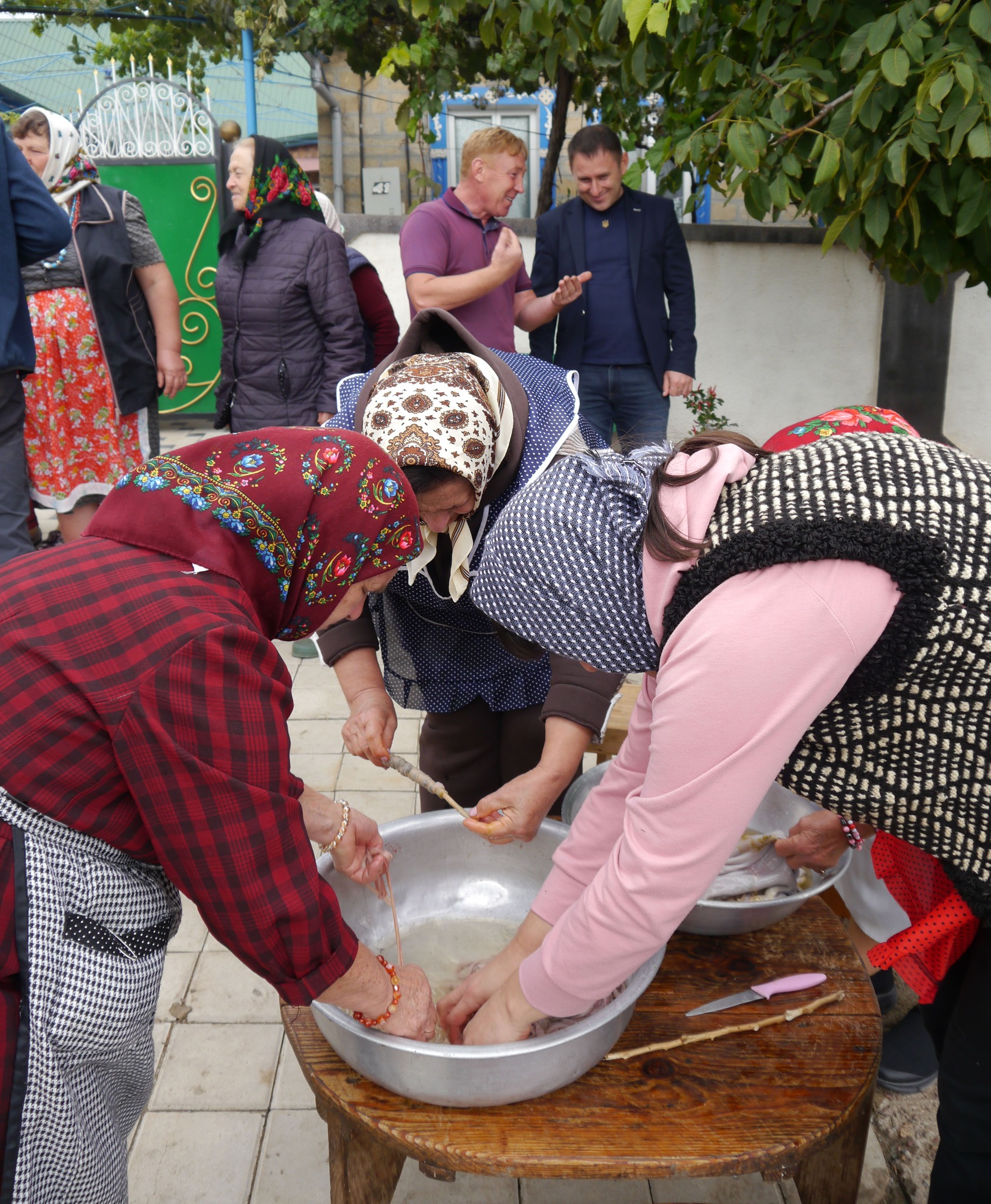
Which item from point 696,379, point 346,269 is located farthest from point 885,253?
point 696,379

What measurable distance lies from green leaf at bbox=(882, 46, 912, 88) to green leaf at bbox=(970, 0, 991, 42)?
0.47 ft

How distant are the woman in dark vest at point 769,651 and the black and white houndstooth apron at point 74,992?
0.44 m

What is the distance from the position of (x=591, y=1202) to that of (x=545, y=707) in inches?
37.3

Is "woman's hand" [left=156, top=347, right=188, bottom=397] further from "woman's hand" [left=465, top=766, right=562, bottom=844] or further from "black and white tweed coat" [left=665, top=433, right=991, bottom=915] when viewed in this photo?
"black and white tweed coat" [left=665, top=433, right=991, bottom=915]

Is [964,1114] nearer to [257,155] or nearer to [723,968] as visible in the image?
[723,968]

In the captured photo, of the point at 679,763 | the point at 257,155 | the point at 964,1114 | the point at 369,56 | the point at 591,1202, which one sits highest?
the point at 369,56

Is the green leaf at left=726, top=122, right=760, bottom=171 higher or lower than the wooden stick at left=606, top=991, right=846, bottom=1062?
higher

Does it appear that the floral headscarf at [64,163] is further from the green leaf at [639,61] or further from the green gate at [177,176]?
the green gate at [177,176]

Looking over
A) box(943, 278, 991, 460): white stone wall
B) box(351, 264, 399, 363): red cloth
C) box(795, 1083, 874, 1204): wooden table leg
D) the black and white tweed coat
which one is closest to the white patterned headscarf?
the black and white tweed coat

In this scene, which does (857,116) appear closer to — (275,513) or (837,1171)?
(275,513)

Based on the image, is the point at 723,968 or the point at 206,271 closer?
the point at 723,968

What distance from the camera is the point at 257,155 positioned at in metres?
3.84

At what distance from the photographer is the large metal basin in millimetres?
1177

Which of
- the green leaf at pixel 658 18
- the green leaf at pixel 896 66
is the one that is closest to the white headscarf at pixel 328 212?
the green leaf at pixel 658 18
